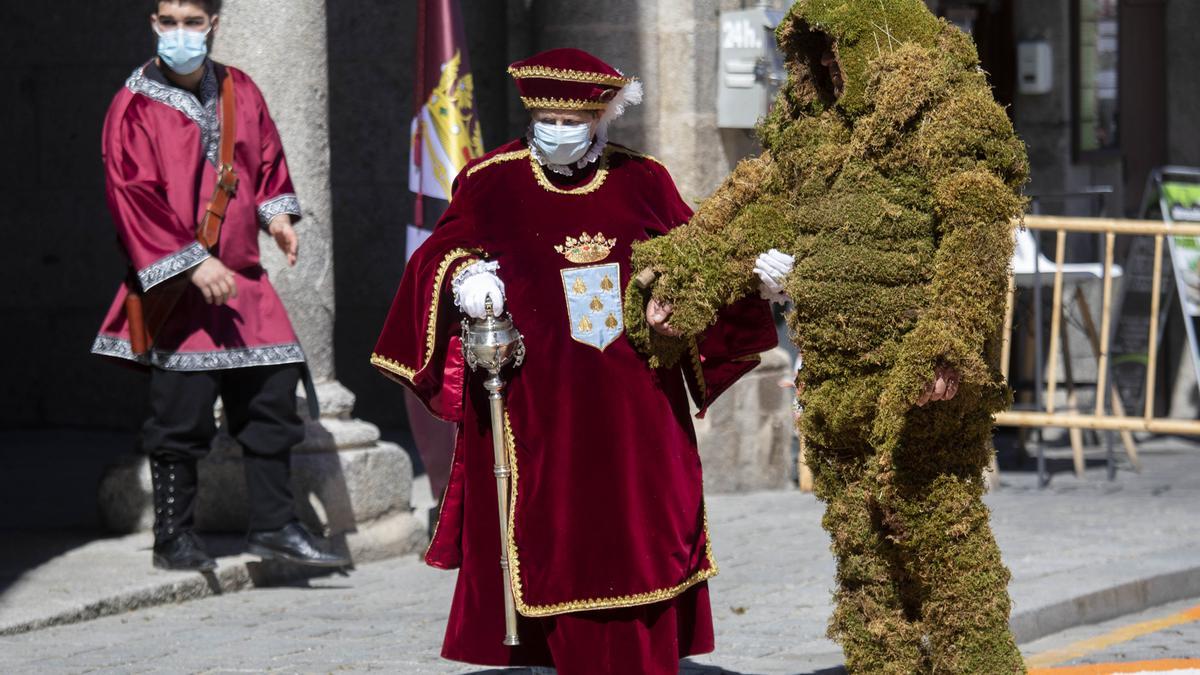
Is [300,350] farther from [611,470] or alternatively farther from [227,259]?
Result: [611,470]

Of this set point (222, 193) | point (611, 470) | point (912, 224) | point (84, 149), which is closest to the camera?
point (912, 224)

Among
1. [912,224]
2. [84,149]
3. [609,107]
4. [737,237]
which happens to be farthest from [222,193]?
[84,149]

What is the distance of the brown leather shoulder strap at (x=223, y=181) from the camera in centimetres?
727

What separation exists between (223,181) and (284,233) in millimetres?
300

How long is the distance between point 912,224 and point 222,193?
9.89ft

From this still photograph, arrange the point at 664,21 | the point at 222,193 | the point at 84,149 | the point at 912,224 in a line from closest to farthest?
the point at 912,224, the point at 222,193, the point at 664,21, the point at 84,149

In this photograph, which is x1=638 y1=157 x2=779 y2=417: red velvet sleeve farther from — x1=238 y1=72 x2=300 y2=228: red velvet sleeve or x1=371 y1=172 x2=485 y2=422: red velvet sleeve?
x1=238 y1=72 x2=300 y2=228: red velvet sleeve

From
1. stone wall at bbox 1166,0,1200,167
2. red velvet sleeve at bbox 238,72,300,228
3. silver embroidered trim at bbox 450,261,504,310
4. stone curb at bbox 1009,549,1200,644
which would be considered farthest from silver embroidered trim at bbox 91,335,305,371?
stone wall at bbox 1166,0,1200,167

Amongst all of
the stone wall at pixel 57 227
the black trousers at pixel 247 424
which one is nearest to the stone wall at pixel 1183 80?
the stone wall at pixel 57 227

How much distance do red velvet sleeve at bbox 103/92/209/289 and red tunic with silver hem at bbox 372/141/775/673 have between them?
151cm

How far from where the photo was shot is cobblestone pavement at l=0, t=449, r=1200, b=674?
6.46m

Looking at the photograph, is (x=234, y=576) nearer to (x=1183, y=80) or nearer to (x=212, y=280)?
(x=212, y=280)

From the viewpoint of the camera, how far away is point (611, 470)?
220 inches

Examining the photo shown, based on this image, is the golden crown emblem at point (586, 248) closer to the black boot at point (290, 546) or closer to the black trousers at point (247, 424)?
the black trousers at point (247, 424)
